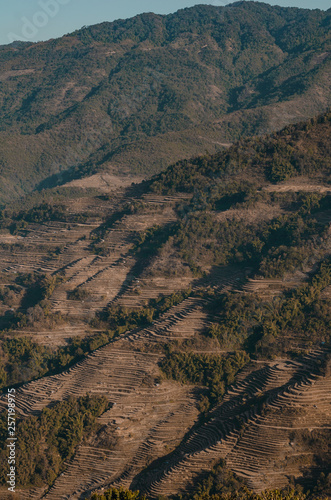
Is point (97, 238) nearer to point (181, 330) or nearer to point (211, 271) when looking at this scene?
point (211, 271)

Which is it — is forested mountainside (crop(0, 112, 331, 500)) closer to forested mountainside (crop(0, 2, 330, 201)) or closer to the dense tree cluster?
the dense tree cluster

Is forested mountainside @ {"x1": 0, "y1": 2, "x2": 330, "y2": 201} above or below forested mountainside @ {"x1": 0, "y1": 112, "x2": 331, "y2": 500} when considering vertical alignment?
above

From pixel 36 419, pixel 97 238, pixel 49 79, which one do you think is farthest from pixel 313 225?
Result: pixel 49 79

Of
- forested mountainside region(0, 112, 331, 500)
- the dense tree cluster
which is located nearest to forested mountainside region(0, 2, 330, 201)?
forested mountainside region(0, 112, 331, 500)

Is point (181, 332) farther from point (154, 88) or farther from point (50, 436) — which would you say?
point (154, 88)

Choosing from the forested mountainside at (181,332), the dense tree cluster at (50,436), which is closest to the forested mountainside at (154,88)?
the forested mountainside at (181,332)
